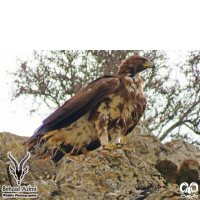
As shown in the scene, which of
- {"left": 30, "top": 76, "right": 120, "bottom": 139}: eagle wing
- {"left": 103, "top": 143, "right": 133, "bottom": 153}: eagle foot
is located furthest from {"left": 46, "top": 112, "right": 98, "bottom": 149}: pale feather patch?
{"left": 103, "top": 143, "right": 133, "bottom": 153}: eagle foot

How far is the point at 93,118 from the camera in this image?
287 inches

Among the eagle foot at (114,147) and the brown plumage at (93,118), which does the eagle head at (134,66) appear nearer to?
the brown plumage at (93,118)

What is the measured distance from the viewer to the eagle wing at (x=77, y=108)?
7137 millimetres

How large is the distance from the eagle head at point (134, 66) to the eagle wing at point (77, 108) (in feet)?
1.52

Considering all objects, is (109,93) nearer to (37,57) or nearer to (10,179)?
(10,179)

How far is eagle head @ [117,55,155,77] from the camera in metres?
7.71

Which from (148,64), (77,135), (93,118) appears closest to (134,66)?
(148,64)

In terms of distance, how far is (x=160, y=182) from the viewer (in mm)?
6387

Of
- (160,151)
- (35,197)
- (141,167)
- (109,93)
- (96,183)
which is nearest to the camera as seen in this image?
(35,197)

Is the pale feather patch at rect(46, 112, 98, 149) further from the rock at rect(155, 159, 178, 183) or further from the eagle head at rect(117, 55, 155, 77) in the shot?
the rock at rect(155, 159, 178, 183)

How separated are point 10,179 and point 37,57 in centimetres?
906

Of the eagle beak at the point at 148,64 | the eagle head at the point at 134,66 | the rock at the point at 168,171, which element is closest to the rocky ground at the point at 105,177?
the rock at the point at 168,171

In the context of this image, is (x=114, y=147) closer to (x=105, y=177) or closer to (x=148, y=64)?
(x=105, y=177)

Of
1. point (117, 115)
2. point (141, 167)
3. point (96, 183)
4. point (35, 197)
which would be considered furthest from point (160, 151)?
point (35, 197)
